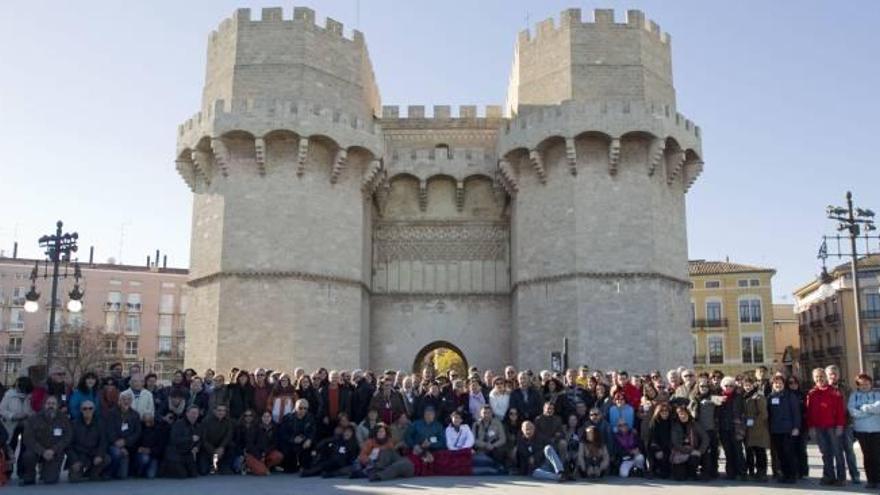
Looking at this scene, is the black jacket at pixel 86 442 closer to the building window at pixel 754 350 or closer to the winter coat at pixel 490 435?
the winter coat at pixel 490 435

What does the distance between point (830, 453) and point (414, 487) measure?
5.66m

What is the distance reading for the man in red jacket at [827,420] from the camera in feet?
34.7

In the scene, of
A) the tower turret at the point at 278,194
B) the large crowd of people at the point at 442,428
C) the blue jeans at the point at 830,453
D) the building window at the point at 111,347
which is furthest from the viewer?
the building window at the point at 111,347

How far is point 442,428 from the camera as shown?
12031mm

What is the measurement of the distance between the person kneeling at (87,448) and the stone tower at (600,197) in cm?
1319

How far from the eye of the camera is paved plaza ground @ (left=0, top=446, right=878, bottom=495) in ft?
32.0

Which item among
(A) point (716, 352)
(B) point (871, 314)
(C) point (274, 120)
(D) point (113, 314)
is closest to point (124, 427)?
(C) point (274, 120)

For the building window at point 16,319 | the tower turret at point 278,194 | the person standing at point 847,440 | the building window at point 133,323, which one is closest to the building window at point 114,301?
the building window at point 133,323

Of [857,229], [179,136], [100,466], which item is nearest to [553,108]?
[857,229]

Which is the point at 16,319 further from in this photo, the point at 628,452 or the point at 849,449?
the point at 849,449

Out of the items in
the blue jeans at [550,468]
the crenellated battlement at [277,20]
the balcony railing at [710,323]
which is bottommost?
the blue jeans at [550,468]

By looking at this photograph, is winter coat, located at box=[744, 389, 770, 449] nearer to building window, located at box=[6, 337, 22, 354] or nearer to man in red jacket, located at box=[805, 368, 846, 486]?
man in red jacket, located at box=[805, 368, 846, 486]

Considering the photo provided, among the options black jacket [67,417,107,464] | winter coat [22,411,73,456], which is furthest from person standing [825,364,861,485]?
winter coat [22,411,73,456]

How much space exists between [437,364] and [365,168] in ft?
96.6
